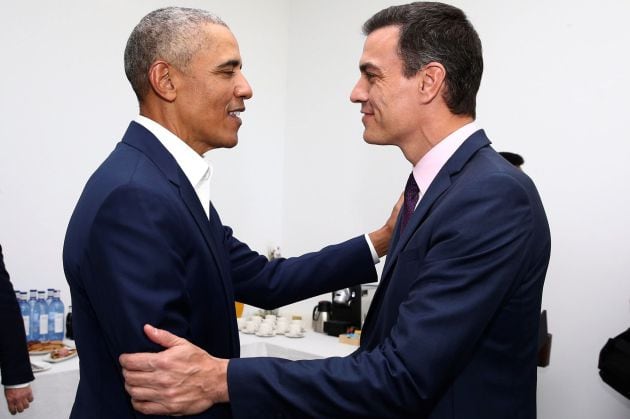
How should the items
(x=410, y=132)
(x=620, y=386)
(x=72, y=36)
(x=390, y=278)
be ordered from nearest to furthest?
(x=390, y=278) < (x=410, y=132) < (x=620, y=386) < (x=72, y=36)

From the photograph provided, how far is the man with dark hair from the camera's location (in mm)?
1163

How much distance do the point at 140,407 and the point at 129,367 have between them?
9cm

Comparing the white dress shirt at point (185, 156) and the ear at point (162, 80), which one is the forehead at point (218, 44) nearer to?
the ear at point (162, 80)

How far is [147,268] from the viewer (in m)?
1.11

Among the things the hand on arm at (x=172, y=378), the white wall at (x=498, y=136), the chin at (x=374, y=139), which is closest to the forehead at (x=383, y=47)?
the chin at (x=374, y=139)

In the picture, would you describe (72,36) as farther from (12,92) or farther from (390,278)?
(390,278)

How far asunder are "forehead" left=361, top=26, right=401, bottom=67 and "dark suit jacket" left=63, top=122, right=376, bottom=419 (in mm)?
612

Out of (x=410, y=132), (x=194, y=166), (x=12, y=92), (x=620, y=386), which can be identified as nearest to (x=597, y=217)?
(x=620, y=386)

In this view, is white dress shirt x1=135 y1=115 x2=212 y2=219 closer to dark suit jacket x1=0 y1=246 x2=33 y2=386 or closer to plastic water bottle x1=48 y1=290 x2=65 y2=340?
dark suit jacket x1=0 y1=246 x2=33 y2=386

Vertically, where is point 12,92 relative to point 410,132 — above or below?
above

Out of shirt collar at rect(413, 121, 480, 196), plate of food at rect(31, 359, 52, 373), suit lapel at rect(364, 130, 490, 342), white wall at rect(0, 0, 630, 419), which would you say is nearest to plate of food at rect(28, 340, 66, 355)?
plate of food at rect(31, 359, 52, 373)

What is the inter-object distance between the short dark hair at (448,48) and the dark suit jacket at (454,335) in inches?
10.0

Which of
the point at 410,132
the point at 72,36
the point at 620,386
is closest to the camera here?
the point at 410,132

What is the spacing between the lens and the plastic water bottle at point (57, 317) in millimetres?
3178
